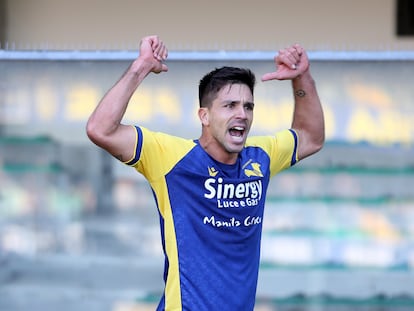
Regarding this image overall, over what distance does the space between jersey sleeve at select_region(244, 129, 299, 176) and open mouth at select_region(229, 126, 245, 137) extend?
0.28 m

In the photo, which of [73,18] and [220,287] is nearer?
[220,287]

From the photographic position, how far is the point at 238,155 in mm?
2713

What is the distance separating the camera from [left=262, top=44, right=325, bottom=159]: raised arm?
2820 millimetres

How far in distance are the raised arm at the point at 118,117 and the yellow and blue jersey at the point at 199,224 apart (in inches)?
1.8

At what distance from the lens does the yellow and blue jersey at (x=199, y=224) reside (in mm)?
2514

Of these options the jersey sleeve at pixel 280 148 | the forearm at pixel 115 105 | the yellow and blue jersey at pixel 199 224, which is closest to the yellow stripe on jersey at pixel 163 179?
the yellow and blue jersey at pixel 199 224

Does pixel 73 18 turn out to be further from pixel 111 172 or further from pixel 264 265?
pixel 264 265

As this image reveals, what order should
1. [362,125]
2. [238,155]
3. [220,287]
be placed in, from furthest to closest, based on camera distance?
1. [362,125]
2. [238,155]
3. [220,287]

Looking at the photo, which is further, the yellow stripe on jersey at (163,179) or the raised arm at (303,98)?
the raised arm at (303,98)

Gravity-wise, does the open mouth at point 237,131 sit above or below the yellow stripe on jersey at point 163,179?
above

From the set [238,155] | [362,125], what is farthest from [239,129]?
[362,125]

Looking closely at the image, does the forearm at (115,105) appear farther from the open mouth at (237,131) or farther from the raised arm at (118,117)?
the open mouth at (237,131)

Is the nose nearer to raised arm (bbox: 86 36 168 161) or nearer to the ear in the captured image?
the ear

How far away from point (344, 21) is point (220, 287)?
320 cm
